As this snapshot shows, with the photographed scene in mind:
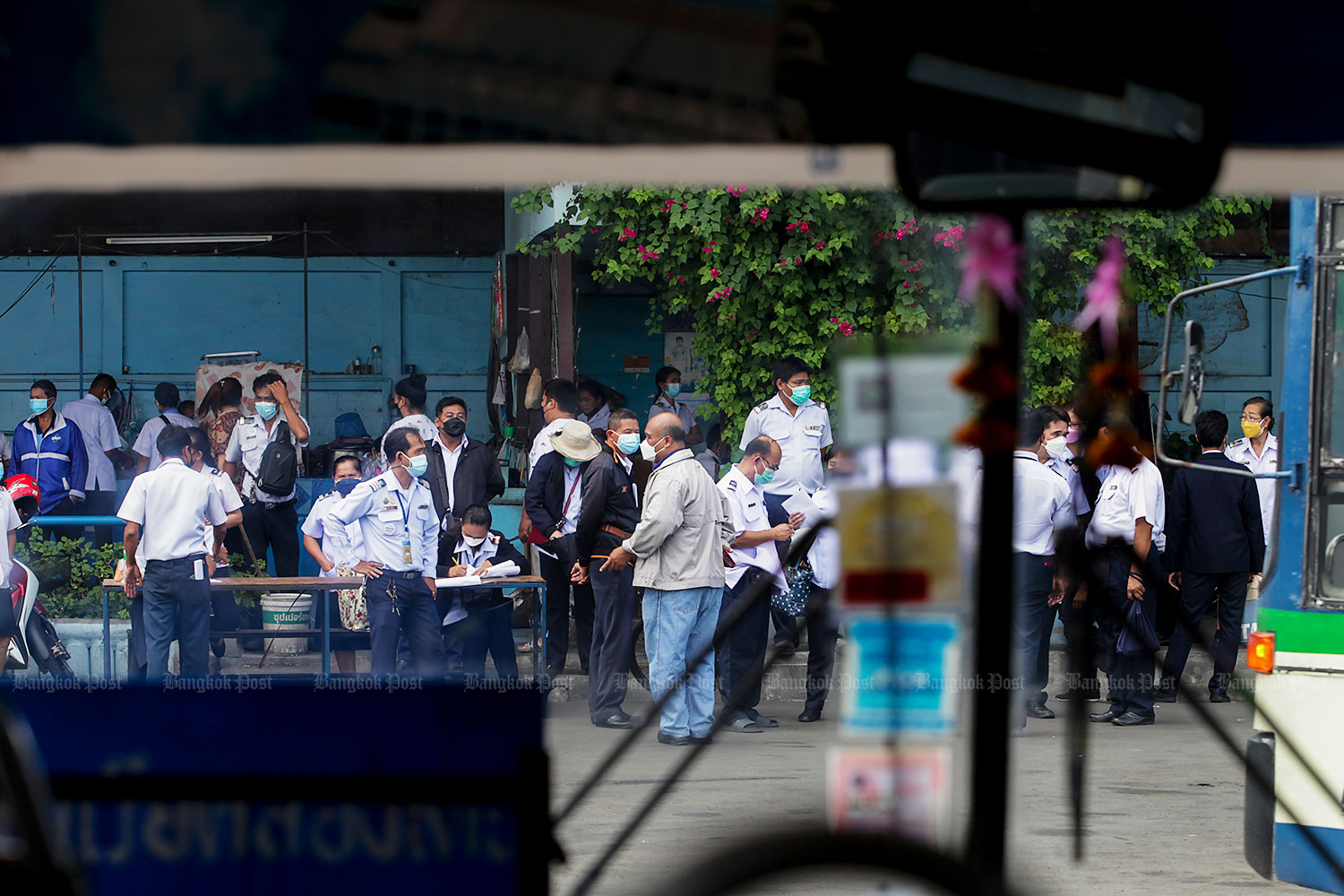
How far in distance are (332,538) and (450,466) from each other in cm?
164

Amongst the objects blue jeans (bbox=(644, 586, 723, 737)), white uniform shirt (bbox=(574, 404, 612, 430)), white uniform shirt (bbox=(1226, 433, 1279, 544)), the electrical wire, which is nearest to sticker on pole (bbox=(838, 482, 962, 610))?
blue jeans (bbox=(644, 586, 723, 737))

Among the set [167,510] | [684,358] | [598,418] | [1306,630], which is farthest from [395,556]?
[684,358]

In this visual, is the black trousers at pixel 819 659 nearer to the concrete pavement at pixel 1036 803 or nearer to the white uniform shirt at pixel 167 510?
the concrete pavement at pixel 1036 803

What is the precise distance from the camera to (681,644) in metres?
7.88

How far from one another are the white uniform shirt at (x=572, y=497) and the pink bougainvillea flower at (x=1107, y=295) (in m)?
7.04

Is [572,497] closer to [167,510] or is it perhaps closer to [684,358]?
[167,510]

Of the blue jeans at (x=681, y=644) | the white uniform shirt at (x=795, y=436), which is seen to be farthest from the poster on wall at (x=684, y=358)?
the blue jeans at (x=681, y=644)

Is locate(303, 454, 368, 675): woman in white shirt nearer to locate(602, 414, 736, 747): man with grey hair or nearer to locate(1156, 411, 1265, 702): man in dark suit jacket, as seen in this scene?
locate(602, 414, 736, 747): man with grey hair

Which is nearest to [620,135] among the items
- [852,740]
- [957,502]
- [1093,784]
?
[957,502]

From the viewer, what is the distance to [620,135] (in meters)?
2.39

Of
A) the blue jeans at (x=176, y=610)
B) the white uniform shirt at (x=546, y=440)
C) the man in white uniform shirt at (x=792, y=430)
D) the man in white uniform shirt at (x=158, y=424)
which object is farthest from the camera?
the man in white uniform shirt at (x=158, y=424)

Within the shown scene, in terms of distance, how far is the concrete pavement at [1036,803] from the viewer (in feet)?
18.6

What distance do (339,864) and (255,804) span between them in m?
0.19

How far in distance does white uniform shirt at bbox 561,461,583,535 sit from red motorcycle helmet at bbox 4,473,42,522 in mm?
3842
